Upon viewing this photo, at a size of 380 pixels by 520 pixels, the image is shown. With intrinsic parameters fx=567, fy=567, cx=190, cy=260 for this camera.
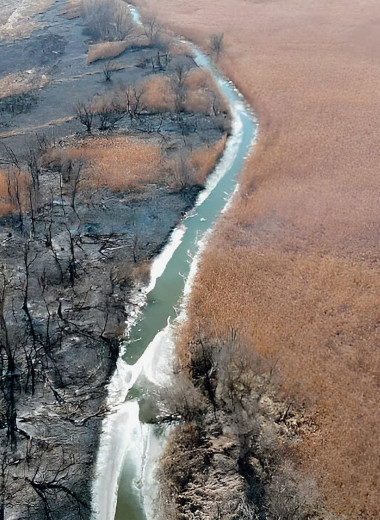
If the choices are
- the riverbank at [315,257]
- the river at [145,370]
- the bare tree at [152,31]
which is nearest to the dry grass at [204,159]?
the river at [145,370]

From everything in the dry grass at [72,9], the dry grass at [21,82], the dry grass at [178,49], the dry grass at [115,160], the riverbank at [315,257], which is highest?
the dry grass at [72,9]

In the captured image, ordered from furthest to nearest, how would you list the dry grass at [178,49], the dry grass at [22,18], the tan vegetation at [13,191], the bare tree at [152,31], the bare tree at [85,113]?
the dry grass at [22,18] < the bare tree at [152,31] < the dry grass at [178,49] < the bare tree at [85,113] < the tan vegetation at [13,191]

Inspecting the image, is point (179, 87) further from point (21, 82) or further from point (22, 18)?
point (22, 18)

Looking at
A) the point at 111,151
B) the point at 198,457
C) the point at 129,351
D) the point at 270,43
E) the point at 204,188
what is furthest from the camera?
the point at 270,43

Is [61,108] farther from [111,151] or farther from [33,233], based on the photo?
[33,233]

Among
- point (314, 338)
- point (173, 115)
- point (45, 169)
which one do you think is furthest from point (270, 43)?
point (314, 338)

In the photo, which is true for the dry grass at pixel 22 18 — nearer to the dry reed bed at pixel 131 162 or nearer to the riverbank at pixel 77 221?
the riverbank at pixel 77 221

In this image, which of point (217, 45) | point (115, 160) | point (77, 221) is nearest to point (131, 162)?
point (115, 160)
